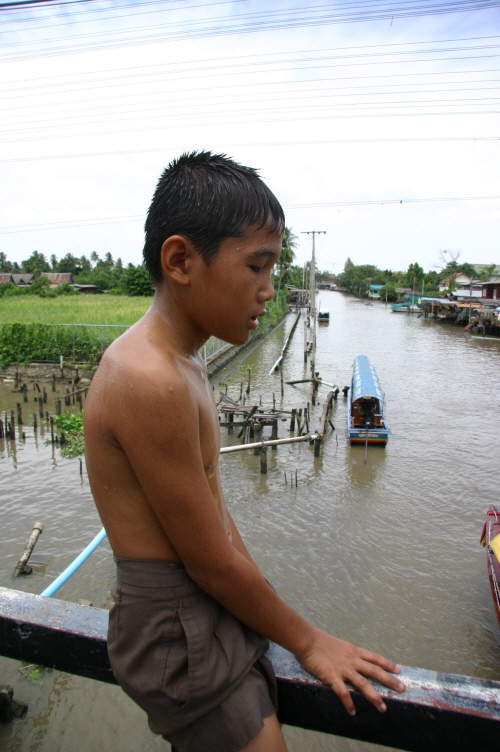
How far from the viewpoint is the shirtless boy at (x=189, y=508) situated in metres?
1.07

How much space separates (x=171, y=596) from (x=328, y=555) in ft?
30.6

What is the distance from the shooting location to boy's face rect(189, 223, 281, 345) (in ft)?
3.93

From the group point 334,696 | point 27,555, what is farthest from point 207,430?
point 27,555

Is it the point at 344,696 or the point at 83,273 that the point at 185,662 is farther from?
the point at 83,273

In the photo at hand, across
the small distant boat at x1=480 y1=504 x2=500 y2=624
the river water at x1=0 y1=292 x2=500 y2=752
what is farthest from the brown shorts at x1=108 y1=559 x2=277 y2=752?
the small distant boat at x1=480 y1=504 x2=500 y2=624

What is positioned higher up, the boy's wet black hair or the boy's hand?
the boy's wet black hair

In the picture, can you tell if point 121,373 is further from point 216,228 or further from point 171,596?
point 171,596

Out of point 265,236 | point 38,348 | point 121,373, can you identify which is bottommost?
point 38,348

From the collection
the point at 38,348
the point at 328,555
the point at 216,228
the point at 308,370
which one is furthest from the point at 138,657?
the point at 308,370

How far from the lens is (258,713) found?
1.07 meters

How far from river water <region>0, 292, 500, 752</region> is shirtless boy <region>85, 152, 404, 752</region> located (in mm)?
5607

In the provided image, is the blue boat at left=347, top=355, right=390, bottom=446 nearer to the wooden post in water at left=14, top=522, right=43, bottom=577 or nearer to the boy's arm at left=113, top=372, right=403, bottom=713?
the wooden post in water at left=14, top=522, right=43, bottom=577

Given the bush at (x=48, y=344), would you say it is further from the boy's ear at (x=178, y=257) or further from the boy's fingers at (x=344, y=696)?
the boy's fingers at (x=344, y=696)

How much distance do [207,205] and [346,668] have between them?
105 cm
